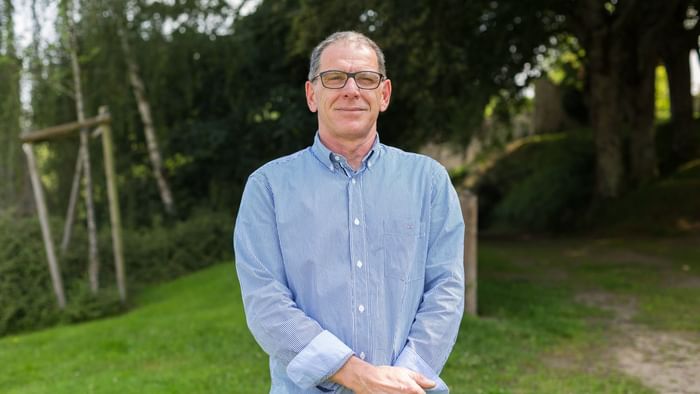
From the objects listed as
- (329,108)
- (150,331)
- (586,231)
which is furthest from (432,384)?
(586,231)

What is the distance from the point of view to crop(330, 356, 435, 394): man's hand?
7.69 feet

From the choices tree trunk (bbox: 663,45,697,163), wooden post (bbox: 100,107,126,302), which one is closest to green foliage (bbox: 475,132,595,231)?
tree trunk (bbox: 663,45,697,163)

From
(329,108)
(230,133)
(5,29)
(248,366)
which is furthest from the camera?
(230,133)

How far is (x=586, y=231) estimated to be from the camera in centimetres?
1881

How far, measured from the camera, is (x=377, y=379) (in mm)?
2354

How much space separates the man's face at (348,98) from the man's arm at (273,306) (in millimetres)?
311

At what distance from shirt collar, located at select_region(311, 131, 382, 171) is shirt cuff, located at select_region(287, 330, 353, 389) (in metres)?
0.56

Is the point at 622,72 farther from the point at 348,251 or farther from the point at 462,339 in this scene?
the point at 348,251

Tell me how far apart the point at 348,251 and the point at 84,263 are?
1082cm

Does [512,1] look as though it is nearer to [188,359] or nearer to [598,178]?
[598,178]

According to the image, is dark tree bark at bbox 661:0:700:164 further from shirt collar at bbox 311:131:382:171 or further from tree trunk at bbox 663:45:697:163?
shirt collar at bbox 311:131:382:171

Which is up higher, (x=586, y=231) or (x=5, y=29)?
(x=5, y=29)

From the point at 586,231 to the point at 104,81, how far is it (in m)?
11.4

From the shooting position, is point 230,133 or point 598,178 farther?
point 598,178
